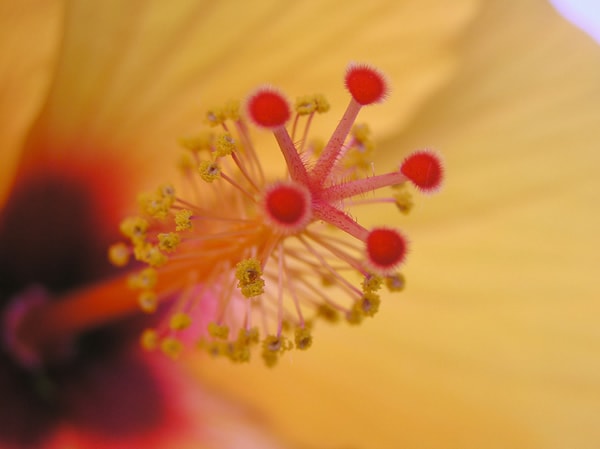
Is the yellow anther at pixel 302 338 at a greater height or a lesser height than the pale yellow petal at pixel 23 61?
lesser

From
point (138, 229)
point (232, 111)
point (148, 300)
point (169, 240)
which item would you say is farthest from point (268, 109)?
point (148, 300)

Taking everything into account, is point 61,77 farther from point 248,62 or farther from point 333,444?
point 333,444

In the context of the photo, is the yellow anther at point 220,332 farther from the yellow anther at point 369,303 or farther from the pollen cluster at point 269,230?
the yellow anther at point 369,303

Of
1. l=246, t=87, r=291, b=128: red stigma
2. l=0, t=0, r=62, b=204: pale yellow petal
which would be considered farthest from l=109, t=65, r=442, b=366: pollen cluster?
l=0, t=0, r=62, b=204: pale yellow petal

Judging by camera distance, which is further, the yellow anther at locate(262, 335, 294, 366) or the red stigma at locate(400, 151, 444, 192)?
the yellow anther at locate(262, 335, 294, 366)

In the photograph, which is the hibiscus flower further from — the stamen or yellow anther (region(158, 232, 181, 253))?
the stamen

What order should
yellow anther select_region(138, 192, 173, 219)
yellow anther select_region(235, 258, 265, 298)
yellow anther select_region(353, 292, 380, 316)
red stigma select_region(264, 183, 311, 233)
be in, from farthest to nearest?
yellow anther select_region(138, 192, 173, 219) → yellow anther select_region(353, 292, 380, 316) → yellow anther select_region(235, 258, 265, 298) → red stigma select_region(264, 183, 311, 233)

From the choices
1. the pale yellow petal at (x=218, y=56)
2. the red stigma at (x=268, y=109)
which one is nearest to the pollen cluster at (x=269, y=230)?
the red stigma at (x=268, y=109)
